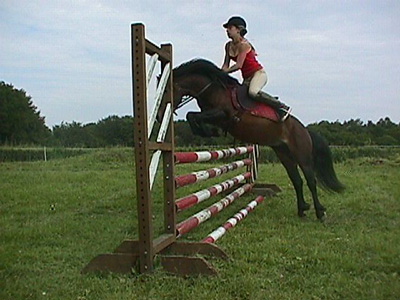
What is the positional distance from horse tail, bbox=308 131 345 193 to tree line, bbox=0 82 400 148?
13.4 feet

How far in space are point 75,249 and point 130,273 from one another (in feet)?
2.69

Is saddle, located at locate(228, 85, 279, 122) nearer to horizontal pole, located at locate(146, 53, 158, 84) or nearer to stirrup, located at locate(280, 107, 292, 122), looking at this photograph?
stirrup, located at locate(280, 107, 292, 122)

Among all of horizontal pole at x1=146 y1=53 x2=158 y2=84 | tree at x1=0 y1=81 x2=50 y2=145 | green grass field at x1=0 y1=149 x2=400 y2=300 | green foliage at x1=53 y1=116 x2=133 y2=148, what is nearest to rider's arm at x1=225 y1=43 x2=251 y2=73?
green grass field at x1=0 y1=149 x2=400 y2=300

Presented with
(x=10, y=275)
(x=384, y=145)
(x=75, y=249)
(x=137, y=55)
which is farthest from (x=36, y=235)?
(x=384, y=145)

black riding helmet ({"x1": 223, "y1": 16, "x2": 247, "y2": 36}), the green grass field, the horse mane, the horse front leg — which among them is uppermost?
black riding helmet ({"x1": 223, "y1": 16, "x2": 247, "y2": 36})

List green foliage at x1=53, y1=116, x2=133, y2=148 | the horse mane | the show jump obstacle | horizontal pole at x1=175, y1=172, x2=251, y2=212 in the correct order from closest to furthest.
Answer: the show jump obstacle < horizontal pole at x1=175, y1=172, x2=251, y2=212 < the horse mane < green foliage at x1=53, y1=116, x2=133, y2=148

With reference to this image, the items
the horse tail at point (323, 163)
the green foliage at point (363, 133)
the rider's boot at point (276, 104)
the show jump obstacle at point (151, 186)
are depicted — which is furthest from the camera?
the green foliage at point (363, 133)

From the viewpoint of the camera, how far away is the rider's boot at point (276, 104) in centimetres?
438

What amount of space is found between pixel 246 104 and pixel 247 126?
22cm

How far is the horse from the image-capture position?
415cm

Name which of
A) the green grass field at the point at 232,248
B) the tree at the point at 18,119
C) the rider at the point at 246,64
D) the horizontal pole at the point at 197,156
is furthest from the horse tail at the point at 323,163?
the tree at the point at 18,119

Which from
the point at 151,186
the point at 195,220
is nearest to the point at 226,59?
the point at 195,220

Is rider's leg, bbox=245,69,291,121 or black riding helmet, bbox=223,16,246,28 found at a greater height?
black riding helmet, bbox=223,16,246,28

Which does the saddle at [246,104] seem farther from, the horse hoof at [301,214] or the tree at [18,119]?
the tree at [18,119]
